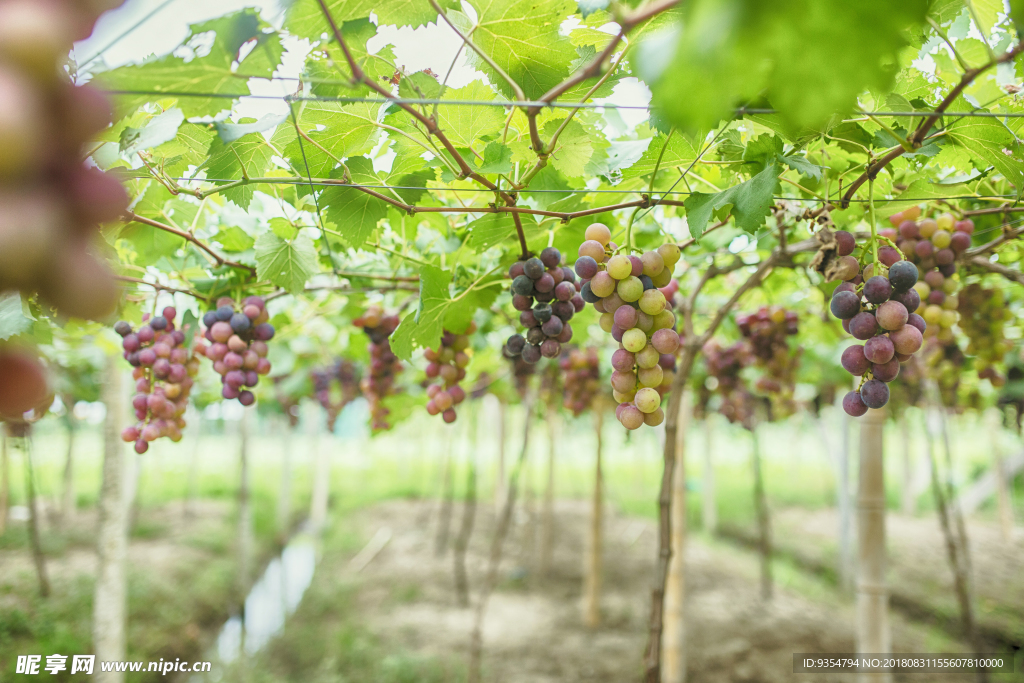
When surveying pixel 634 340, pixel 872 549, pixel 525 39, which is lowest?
pixel 872 549

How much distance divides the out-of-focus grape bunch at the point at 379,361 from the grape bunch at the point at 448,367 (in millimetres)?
421

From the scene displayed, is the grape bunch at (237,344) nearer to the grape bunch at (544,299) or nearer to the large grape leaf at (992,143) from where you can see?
the grape bunch at (544,299)

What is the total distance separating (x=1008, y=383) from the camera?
397cm

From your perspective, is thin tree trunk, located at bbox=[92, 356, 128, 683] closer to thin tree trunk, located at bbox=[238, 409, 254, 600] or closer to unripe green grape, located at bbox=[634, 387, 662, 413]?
thin tree trunk, located at bbox=[238, 409, 254, 600]

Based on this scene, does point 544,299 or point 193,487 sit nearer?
point 544,299

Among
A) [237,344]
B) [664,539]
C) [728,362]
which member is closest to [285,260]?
[237,344]

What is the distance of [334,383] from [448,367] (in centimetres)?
396

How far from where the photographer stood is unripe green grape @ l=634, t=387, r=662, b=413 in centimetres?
115

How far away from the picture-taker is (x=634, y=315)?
1188 mm

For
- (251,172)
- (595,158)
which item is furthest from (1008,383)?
(251,172)

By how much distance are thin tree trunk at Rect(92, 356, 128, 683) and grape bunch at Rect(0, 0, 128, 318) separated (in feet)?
13.7

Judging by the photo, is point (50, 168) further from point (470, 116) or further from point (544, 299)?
point (544, 299)

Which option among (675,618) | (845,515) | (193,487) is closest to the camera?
(675,618)

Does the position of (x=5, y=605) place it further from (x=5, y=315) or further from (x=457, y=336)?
(x=457, y=336)
